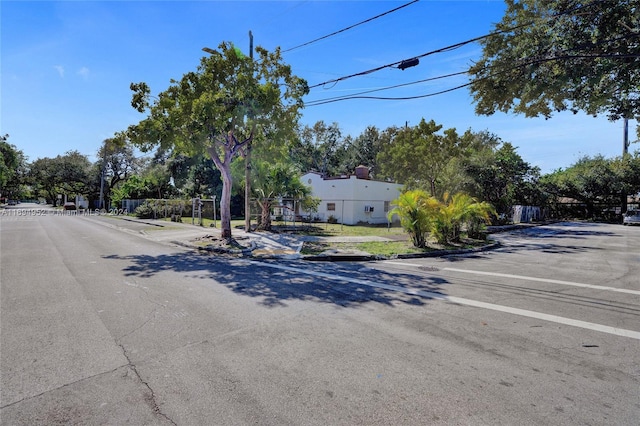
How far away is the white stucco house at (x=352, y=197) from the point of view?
25.8 metres

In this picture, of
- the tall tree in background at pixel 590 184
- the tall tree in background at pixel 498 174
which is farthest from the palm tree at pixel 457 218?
the tall tree in background at pixel 590 184

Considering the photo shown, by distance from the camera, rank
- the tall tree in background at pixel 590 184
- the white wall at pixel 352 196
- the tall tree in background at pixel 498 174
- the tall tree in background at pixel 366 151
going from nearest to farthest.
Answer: the tall tree in background at pixel 498 174, the white wall at pixel 352 196, the tall tree in background at pixel 590 184, the tall tree in background at pixel 366 151

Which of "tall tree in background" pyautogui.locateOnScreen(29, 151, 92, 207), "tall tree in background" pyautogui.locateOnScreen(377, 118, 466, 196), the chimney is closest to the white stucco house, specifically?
the chimney

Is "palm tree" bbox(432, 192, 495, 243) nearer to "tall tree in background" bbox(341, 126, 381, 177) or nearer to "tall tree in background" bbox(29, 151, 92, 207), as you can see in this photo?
"tall tree in background" bbox(341, 126, 381, 177)

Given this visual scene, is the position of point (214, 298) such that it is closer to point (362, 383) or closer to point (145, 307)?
point (145, 307)

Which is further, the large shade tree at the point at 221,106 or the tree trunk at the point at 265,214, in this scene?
the tree trunk at the point at 265,214

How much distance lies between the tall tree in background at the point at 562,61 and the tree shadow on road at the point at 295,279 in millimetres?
6907

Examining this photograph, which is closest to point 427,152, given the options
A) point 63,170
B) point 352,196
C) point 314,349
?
point 352,196

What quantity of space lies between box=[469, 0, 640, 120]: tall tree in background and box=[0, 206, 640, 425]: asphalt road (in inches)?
301

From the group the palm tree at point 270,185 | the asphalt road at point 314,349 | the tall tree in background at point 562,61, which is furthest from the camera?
the palm tree at point 270,185

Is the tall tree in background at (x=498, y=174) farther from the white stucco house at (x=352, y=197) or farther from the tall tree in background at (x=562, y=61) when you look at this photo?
the tall tree in background at (x=562, y=61)

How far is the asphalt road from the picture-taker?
9.20 ft

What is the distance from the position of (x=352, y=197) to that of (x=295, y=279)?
60.3 ft

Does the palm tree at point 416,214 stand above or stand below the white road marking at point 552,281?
above
